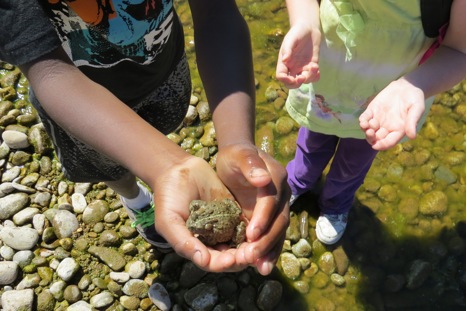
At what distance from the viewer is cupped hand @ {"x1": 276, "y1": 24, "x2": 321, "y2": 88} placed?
2211 mm

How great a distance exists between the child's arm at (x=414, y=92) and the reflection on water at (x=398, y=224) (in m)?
1.79

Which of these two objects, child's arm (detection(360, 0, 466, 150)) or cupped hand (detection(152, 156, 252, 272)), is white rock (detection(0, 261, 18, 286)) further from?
child's arm (detection(360, 0, 466, 150))

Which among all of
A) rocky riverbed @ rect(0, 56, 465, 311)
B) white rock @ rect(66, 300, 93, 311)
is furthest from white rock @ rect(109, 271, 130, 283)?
white rock @ rect(66, 300, 93, 311)

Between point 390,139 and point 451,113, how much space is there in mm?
2715

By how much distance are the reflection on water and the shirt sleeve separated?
2.42 metres

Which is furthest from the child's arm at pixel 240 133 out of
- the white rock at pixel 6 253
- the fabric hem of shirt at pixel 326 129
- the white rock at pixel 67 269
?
the white rock at pixel 6 253

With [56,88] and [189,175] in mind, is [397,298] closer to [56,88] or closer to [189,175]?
[189,175]

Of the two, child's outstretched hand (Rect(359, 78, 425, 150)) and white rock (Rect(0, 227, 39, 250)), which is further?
white rock (Rect(0, 227, 39, 250))

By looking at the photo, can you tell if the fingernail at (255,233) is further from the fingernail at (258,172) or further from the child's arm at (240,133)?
the fingernail at (258,172)

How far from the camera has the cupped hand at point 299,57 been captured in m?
2.21

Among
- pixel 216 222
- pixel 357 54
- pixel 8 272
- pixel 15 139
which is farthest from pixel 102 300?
pixel 357 54

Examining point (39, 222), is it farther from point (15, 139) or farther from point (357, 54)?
point (357, 54)

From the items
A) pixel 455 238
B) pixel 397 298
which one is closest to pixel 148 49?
pixel 397 298

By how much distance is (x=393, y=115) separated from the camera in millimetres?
1939
